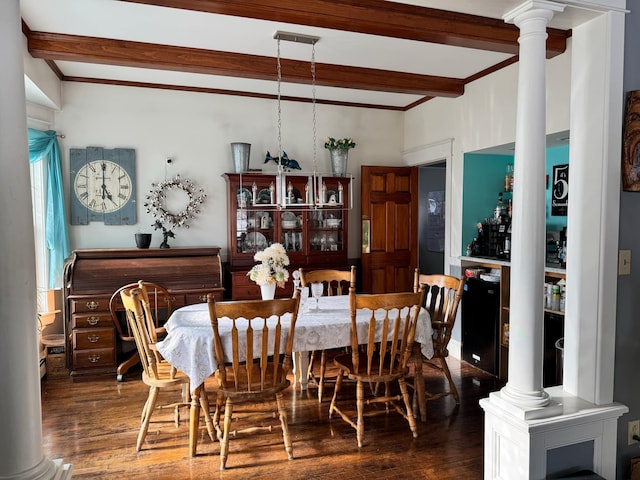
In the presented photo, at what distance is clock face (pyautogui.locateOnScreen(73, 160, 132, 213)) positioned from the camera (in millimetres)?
4496

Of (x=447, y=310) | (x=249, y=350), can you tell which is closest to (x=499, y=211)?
(x=447, y=310)

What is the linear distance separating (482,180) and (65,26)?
3.82 metres

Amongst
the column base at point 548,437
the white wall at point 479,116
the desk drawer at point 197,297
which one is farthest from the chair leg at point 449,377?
the desk drawer at point 197,297

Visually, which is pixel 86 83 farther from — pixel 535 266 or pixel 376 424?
pixel 535 266

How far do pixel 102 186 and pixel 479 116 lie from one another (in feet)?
12.3

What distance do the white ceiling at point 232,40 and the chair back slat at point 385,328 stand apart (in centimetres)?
158

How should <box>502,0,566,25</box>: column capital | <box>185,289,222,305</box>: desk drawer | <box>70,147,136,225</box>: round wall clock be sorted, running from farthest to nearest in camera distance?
<box>70,147,136,225</box>: round wall clock → <box>185,289,222,305</box>: desk drawer → <box>502,0,566,25</box>: column capital

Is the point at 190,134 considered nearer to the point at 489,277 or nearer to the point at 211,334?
the point at 211,334

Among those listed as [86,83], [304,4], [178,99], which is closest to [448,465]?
[304,4]

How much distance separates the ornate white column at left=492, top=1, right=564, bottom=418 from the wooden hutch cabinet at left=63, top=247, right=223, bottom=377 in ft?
9.50

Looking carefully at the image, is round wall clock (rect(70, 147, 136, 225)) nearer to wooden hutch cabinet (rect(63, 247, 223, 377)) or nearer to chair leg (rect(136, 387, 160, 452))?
wooden hutch cabinet (rect(63, 247, 223, 377))

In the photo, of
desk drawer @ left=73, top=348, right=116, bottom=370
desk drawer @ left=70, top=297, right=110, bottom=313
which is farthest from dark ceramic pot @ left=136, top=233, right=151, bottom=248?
desk drawer @ left=73, top=348, right=116, bottom=370

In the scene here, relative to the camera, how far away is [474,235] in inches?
181

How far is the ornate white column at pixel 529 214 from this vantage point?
1973 mm
